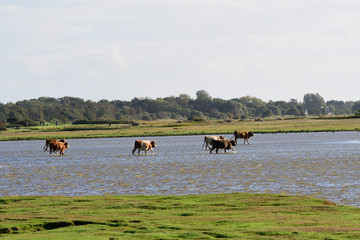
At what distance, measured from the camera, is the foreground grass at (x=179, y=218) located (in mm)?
13328

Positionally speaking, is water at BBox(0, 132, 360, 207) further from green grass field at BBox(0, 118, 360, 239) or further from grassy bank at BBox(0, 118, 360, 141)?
grassy bank at BBox(0, 118, 360, 141)

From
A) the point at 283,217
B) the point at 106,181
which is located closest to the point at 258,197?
the point at 283,217

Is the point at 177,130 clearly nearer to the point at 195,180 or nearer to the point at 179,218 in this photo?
the point at 195,180

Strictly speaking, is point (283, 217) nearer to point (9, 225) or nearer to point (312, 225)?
point (312, 225)

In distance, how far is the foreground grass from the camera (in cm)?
1333

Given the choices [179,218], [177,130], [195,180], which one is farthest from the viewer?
[177,130]

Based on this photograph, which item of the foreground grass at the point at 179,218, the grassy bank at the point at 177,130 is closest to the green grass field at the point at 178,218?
the foreground grass at the point at 179,218

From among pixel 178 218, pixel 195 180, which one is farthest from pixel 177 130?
pixel 178 218

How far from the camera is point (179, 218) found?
1568 cm

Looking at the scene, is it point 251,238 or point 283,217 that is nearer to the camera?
point 251,238

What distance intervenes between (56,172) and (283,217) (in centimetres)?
2259

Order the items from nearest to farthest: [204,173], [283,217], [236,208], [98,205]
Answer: [283,217] → [236,208] → [98,205] → [204,173]

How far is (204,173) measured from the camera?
32.5 m

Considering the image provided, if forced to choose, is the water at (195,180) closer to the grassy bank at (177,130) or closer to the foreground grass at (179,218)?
the foreground grass at (179,218)
